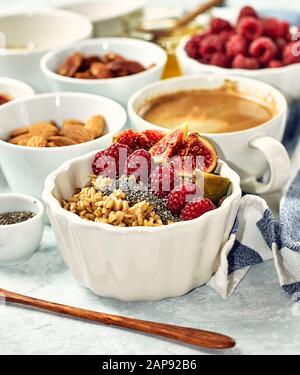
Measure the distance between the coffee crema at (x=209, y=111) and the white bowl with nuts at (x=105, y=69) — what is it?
90 mm

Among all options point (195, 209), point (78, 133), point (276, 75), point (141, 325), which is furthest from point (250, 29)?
point (141, 325)

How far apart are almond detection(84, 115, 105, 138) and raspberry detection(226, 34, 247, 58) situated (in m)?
0.35

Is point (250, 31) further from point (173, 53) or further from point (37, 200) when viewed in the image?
point (37, 200)

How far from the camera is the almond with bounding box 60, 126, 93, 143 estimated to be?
1467 mm

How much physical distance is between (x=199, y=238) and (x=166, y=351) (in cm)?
17

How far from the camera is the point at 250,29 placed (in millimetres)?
1753

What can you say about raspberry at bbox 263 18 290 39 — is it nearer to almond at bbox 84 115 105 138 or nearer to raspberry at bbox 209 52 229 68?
raspberry at bbox 209 52 229 68

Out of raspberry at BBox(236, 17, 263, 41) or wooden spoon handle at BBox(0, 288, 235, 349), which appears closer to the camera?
wooden spoon handle at BBox(0, 288, 235, 349)

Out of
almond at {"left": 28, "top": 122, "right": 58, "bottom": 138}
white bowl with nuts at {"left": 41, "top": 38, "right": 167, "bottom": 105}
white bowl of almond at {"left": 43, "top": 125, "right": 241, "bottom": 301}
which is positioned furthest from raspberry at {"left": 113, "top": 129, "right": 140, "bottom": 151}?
white bowl with nuts at {"left": 41, "top": 38, "right": 167, "bottom": 105}

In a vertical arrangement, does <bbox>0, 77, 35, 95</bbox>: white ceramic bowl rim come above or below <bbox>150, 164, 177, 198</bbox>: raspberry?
below

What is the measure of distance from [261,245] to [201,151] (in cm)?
19

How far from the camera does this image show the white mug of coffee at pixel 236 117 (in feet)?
4.61

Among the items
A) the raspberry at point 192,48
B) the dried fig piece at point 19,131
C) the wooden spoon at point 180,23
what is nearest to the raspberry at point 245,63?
the raspberry at point 192,48
